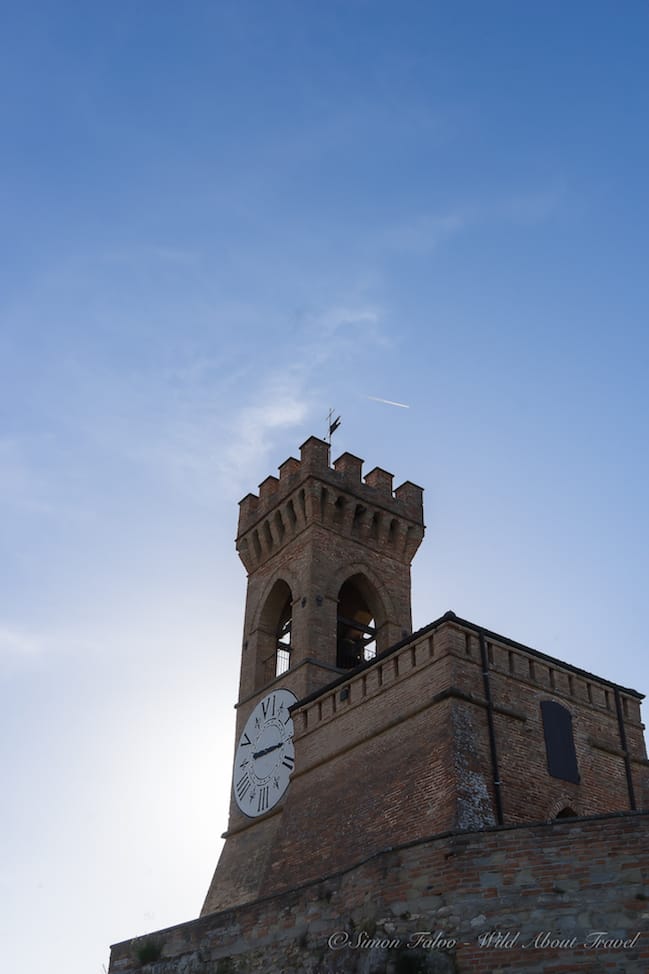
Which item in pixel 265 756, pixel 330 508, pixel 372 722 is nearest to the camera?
pixel 372 722

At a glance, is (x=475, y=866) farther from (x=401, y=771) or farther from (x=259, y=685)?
(x=259, y=685)

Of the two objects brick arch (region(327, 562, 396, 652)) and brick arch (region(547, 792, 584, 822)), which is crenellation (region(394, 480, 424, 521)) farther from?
brick arch (region(547, 792, 584, 822))

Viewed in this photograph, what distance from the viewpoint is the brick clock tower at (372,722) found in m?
17.1

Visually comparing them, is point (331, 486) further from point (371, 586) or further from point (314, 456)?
point (371, 586)

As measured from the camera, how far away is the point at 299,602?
24.8m

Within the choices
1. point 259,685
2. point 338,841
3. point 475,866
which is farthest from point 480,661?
point 259,685

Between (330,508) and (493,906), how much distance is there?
15221mm

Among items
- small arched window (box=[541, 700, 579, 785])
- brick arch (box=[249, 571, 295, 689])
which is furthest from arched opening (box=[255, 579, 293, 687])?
small arched window (box=[541, 700, 579, 785])

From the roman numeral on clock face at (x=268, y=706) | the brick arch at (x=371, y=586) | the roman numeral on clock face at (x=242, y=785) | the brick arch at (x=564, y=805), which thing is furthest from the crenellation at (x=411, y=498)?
the brick arch at (x=564, y=805)

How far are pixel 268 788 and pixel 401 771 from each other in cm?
568

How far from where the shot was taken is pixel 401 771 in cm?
1762

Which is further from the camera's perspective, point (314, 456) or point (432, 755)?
point (314, 456)

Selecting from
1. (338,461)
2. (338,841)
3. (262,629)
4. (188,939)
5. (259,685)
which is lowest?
(188,939)

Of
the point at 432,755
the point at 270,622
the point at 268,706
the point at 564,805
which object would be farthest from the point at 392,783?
the point at 270,622
